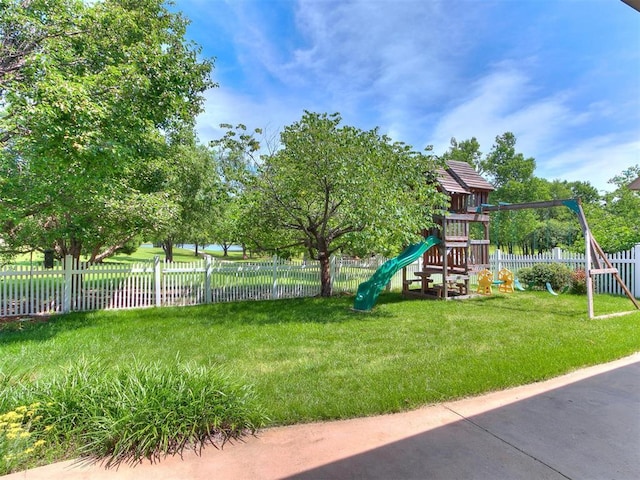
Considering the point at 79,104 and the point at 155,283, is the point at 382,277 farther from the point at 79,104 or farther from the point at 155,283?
the point at 79,104

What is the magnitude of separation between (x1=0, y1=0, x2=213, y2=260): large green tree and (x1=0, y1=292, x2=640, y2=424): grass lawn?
8.68 ft

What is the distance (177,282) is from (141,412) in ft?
23.4

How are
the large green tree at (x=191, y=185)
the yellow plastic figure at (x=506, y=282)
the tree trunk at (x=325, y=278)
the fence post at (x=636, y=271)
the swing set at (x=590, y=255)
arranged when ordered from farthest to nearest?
the yellow plastic figure at (x=506, y=282), the tree trunk at (x=325, y=278), the large green tree at (x=191, y=185), the fence post at (x=636, y=271), the swing set at (x=590, y=255)

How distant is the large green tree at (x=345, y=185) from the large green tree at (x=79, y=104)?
2.95 meters

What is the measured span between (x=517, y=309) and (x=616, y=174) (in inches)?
1258

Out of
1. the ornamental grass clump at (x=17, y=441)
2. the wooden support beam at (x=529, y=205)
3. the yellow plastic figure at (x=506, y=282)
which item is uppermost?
the wooden support beam at (x=529, y=205)

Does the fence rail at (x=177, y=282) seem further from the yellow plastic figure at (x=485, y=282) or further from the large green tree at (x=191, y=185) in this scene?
the yellow plastic figure at (x=485, y=282)

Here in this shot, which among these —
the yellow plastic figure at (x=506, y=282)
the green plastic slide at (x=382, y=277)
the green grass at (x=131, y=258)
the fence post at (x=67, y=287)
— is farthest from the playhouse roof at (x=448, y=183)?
the green grass at (x=131, y=258)

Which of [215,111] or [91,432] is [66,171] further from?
[215,111]

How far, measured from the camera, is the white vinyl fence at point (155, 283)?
767cm

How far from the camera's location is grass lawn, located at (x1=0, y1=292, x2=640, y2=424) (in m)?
3.61

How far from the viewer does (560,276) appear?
441 inches

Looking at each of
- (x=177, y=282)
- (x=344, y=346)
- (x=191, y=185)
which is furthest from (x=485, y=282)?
(x=191, y=185)

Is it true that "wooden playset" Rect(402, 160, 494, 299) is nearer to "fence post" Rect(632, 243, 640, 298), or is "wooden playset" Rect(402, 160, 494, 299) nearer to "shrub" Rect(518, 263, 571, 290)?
"shrub" Rect(518, 263, 571, 290)
